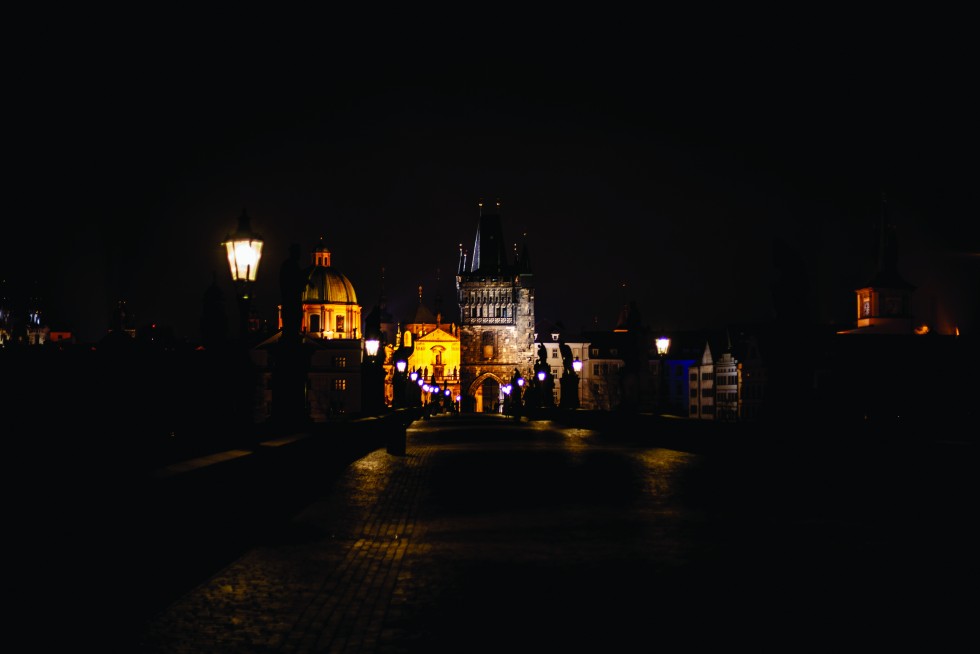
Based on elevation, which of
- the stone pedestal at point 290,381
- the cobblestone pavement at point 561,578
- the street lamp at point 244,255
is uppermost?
the street lamp at point 244,255

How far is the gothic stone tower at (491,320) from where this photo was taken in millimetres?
181750

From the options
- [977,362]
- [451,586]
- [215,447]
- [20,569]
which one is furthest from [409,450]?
[977,362]

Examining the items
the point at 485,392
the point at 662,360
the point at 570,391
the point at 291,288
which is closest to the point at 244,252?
the point at 291,288

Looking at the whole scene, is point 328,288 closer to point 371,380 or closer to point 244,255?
point 371,380

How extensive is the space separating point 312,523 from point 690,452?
57.3 feet

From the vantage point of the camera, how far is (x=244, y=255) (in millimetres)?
18484

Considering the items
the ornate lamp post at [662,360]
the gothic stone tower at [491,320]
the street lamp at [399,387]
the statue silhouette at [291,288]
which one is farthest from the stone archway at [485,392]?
the statue silhouette at [291,288]

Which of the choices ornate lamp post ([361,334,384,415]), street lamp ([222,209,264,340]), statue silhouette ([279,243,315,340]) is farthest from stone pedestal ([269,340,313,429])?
ornate lamp post ([361,334,384,415])

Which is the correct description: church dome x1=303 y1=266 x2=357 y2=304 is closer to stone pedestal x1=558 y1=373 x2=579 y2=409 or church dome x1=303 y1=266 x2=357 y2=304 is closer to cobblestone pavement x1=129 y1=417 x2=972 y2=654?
stone pedestal x1=558 y1=373 x2=579 y2=409

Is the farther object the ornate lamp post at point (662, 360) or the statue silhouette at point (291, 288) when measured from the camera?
the ornate lamp post at point (662, 360)

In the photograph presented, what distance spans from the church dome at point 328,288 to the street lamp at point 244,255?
5838 inches

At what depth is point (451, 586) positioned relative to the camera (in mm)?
10289

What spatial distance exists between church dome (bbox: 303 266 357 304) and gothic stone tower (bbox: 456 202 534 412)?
21854 mm

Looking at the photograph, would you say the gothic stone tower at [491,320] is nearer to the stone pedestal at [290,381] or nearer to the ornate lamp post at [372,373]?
the ornate lamp post at [372,373]
